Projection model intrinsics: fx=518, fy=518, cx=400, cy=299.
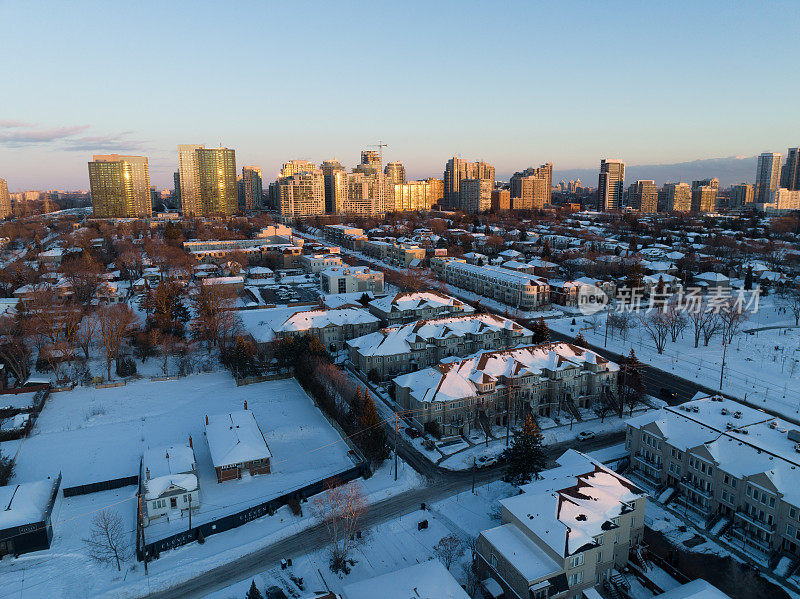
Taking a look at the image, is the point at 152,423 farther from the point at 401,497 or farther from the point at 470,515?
the point at 470,515

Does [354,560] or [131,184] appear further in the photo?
[131,184]

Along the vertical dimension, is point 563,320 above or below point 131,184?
below

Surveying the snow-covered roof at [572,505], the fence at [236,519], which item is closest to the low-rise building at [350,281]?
A: the fence at [236,519]

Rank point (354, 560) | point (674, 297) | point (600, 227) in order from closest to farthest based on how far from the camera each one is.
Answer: point (354, 560), point (674, 297), point (600, 227)

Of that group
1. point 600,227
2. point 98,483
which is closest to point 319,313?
point 98,483

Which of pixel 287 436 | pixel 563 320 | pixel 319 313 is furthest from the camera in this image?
pixel 563 320

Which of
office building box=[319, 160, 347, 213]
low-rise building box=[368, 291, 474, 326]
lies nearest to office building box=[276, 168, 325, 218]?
office building box=[319, 160, 347, 213]

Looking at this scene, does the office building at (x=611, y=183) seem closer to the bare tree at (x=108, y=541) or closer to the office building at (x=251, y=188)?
the office building at (x=251, y=188)

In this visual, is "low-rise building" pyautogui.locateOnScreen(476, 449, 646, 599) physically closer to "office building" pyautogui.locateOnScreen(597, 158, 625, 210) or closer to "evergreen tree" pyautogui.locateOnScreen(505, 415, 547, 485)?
"evergreen tree" pyautogui.locateOnScreen(505, 415, 547, 485)
